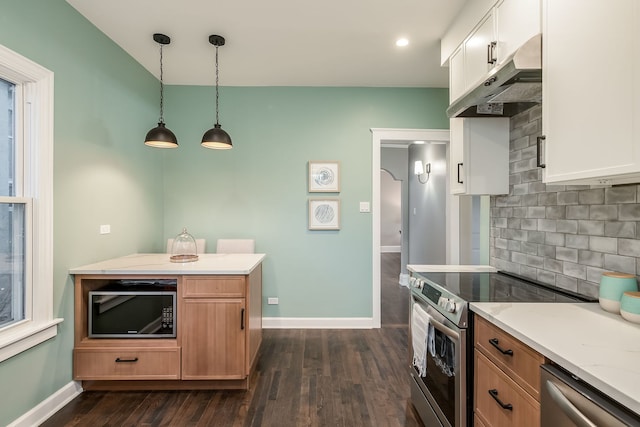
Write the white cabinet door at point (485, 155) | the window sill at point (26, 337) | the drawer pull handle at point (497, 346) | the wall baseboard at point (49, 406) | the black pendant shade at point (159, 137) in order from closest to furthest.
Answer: the drawer pull handle at point (497, 346) → the window sill at point (26, 337) → the wall baseboard at point (49, 406) → the white cabinet door at point (485, 155) → the black pendant shade at point (159, 137)

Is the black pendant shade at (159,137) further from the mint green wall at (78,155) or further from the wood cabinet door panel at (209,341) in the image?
the wood cabinet door panel at (209,341)

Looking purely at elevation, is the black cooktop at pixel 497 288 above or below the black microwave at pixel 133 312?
above

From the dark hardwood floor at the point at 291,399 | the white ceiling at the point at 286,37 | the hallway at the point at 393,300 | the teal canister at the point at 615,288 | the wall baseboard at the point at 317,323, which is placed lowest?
the dark hardwood floor at the point at 291,399

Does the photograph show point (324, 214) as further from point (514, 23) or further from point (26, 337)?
point (26, 337)

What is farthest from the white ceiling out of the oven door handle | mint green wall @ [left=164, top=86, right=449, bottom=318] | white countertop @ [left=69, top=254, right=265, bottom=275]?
the oven door handle

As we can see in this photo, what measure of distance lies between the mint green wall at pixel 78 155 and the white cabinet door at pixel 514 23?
2743mm

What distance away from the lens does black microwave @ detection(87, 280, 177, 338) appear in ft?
7.11

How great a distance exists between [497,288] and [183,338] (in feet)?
6.80

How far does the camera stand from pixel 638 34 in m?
0.94

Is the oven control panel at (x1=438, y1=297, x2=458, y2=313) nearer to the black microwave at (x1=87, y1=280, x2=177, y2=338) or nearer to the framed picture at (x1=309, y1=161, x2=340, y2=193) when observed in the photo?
the black microwave at (x1=87, y1=280, x2=177, y2=338)

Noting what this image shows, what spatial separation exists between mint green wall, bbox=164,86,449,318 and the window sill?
1605 millimetres

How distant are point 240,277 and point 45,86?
5.73ft

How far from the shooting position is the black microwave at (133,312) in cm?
217

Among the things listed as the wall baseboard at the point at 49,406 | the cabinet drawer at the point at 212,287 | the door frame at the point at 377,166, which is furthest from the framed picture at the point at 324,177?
the wall baseboard at the point at 49,406
